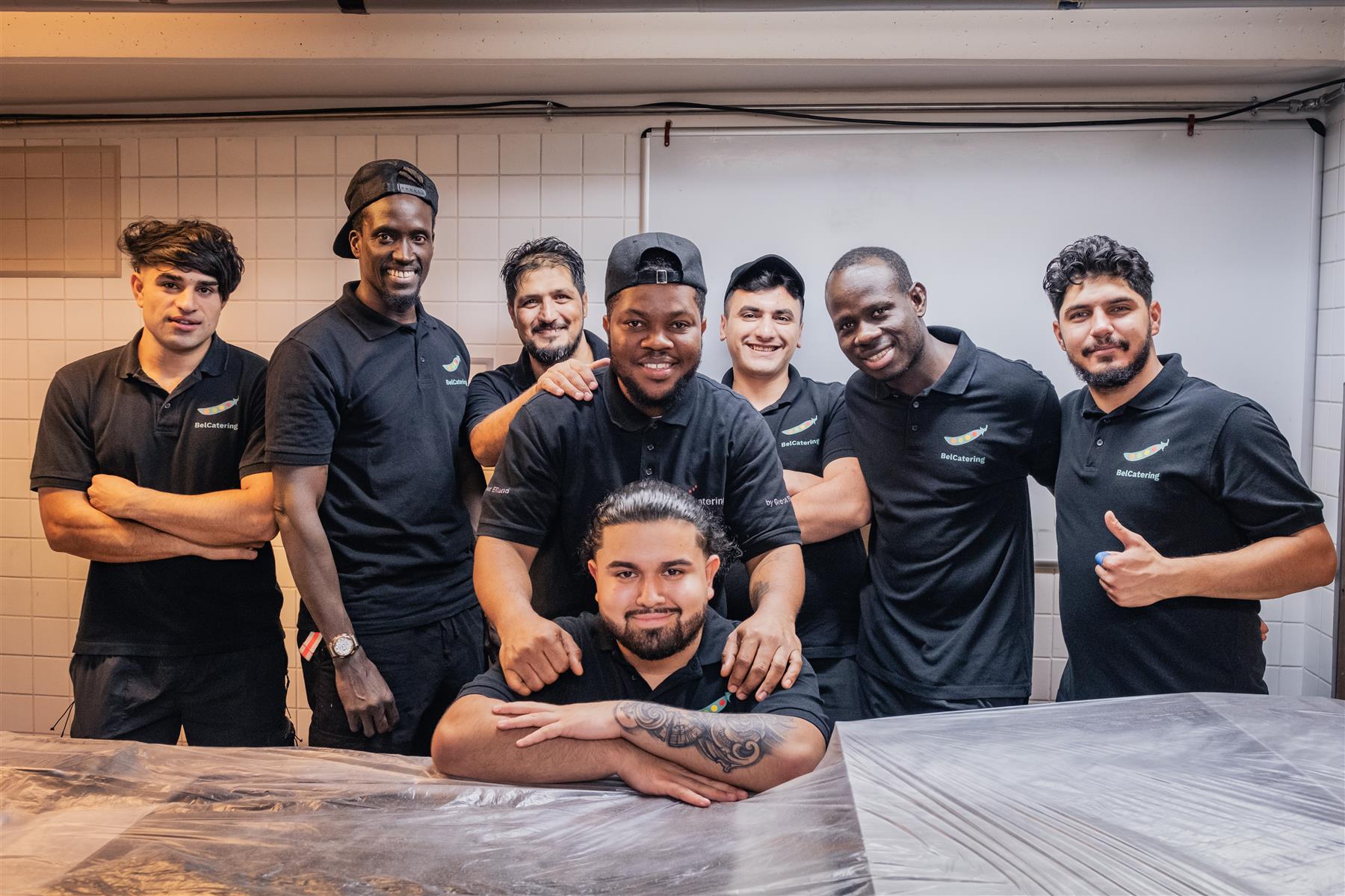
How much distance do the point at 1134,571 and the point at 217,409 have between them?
233 centimetres

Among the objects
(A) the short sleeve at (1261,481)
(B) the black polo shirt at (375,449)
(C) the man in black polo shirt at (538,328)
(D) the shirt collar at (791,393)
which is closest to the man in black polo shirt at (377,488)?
(B) the black polo shirt at (375,449)

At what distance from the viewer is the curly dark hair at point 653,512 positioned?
1.89 m

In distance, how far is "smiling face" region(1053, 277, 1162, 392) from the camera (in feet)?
7.41

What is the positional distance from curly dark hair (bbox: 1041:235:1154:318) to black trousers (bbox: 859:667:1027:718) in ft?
3.38

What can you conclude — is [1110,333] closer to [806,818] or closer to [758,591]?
[758,591]

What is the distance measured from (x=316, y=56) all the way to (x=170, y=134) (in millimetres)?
933

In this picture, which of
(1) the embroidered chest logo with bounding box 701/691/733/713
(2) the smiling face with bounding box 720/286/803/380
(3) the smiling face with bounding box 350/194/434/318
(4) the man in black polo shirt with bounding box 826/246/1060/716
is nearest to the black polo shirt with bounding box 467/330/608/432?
(3) the smiling face with bounding box 350/194/434/318

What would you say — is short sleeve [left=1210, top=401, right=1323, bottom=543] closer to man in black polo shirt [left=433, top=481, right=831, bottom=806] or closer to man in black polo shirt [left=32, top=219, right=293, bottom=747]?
man in black polo shirt [left=433, top=481, right=831, bottom=806]

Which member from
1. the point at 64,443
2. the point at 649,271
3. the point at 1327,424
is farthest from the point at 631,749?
the point at 1327,424

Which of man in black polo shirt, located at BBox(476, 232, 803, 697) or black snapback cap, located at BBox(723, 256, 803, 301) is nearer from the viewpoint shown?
man in black polo shirt, located at BBox(476, 232, 803, 697)

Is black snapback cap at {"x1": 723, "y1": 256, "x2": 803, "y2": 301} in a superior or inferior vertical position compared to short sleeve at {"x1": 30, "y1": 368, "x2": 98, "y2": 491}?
superior

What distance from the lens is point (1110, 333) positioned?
2262 mm

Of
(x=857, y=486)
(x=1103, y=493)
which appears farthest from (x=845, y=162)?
(x=1103, y=493)

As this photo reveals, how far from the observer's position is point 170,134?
352cm
